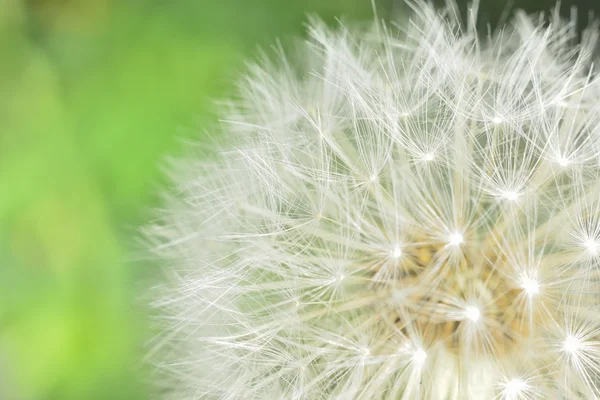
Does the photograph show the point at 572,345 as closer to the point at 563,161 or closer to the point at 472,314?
the point at 472,314

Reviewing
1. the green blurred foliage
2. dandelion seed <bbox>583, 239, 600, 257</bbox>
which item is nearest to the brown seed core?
dandelion seed <bbox>583, 239, 600, 257</bbox>

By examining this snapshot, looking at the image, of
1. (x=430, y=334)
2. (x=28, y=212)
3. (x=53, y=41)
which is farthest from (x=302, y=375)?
(x=53, y=41)

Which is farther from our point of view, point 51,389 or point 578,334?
point 51,389

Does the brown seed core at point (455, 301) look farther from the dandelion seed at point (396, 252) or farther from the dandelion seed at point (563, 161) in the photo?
the dandelion seed at point (563, 161)

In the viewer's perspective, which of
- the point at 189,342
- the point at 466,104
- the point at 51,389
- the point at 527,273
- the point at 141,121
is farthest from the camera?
the point at 141,121

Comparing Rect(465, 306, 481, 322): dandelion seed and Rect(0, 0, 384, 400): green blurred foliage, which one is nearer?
Rect(465, 306, 481, 322): dandelion seed

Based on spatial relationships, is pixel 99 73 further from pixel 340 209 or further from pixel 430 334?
pixel 430 334

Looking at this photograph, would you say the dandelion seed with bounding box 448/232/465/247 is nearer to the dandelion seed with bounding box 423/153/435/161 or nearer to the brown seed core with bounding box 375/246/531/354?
the brown seed core with bounding box 375/246/531/354
